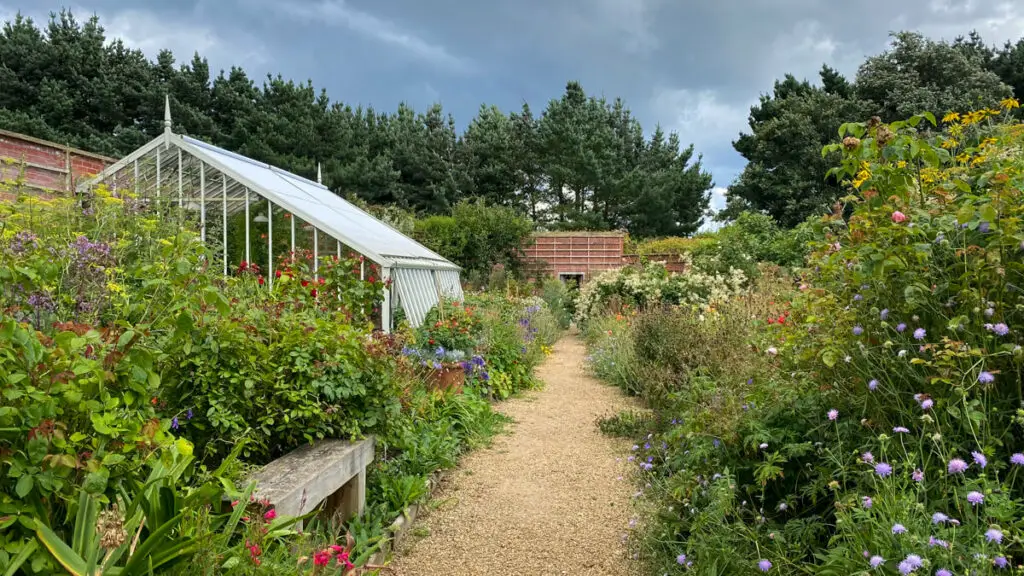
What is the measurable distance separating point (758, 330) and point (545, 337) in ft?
19.1

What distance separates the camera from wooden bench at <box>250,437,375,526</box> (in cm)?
241

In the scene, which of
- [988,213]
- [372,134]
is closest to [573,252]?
[372,134]

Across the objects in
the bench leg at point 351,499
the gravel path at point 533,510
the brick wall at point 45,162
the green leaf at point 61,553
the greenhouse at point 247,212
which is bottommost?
the gravel path at point 533,510

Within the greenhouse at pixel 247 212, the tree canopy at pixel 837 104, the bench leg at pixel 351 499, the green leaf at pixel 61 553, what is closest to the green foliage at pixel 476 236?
the greenhouse at pixel 247 212

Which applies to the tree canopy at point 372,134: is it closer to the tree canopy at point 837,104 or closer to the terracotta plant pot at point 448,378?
the tree canopy at point 837,104

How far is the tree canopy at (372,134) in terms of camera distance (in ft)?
67.2

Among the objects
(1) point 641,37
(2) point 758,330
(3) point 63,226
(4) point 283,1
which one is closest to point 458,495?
(2) point 758,330

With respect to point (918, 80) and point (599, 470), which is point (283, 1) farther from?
point (918, 80)

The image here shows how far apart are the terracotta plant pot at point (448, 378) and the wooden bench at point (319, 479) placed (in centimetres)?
204

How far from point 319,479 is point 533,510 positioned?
151cm

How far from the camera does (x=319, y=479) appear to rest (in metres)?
2.61

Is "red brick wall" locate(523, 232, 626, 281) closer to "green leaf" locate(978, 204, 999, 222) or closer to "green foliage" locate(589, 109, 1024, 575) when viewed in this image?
"green foliage" locate(589, 109, 1024, 575)

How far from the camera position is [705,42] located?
7.21 metres

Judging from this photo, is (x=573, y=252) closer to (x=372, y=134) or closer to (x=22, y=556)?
(x=372, y=134)
